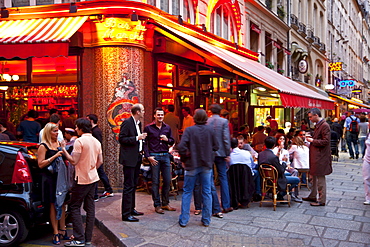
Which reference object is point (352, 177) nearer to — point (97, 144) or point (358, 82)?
point (97, 144)

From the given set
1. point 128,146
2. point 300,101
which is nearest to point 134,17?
point 128,146

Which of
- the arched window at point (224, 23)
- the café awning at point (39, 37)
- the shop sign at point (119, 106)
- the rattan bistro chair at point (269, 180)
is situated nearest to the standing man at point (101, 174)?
the shop sign at point (119, 106)

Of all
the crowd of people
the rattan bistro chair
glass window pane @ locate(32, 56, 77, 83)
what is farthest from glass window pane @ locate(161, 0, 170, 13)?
the rattan bistro chair

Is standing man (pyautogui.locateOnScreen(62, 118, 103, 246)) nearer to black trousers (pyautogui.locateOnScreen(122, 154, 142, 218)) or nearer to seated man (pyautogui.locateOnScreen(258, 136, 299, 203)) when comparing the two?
black trousers (pyautogui.locateOnScreen(122, 154, 142, 218))

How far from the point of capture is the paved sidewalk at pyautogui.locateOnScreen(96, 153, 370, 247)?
5.46 m


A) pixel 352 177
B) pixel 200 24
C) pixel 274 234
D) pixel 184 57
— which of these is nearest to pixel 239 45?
pixel 200 24

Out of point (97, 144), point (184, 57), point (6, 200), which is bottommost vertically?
point (6, 200)

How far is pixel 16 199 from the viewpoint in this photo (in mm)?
5254

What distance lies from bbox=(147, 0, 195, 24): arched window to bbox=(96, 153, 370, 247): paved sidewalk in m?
5.47

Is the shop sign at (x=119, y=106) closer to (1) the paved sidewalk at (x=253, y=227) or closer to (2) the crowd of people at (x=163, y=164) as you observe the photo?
(2) the crowd of people at (x=163, y=164)

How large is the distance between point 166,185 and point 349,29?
4419 cm

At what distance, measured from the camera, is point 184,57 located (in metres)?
12.0

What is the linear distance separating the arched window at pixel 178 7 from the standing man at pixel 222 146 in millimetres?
4691

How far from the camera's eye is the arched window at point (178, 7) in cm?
1073
